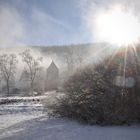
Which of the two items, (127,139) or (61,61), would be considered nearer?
(127,139)

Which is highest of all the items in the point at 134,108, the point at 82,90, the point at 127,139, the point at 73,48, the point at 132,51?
the point at 73,48

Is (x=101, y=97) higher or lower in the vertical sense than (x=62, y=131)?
higher

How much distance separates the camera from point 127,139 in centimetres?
929

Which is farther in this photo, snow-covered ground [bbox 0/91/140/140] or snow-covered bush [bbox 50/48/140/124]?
snow-covered bush [bbox 50/48/140/124]

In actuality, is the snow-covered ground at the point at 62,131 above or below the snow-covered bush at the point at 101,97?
below

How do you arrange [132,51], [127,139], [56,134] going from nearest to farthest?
1. [127,139]
2. [56,134]
3. [132,51]

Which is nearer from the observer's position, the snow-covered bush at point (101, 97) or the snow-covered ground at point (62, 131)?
the snow-covered ground at point (62, 131)

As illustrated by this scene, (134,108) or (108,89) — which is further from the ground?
(108,89)

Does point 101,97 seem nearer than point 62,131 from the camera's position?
No

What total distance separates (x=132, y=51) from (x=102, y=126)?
4739mm

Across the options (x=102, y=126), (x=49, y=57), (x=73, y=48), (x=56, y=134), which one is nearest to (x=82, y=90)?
(x=102, y=126)

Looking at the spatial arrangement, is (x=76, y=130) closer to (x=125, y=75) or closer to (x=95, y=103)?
(x=95, y=103)

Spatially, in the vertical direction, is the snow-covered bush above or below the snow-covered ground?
above

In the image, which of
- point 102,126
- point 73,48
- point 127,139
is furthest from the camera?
point 73,48
